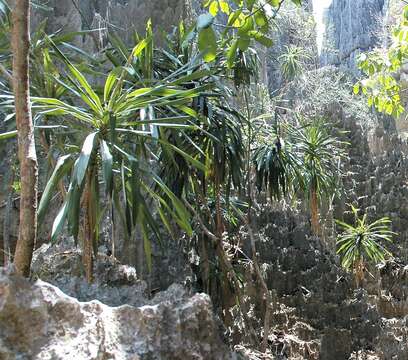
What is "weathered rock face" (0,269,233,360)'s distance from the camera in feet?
4.46

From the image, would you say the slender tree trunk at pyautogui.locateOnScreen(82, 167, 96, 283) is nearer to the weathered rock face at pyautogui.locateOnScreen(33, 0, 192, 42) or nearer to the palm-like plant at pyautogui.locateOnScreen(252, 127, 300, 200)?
the palm-like plant at pyautogui.locateOnScreen(252, 127, 300, 200)

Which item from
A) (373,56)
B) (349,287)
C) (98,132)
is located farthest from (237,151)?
(349,287)

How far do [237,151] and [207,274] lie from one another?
1.08 metres

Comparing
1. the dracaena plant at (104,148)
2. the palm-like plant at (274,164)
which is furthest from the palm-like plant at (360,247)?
the dracaena plant at (104,148)

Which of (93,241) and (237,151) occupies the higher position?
(237,151)

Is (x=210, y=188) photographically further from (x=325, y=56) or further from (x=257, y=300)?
(x=325, y=56)

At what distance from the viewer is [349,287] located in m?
5.54

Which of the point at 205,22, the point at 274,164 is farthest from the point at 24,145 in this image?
the point at 274,164

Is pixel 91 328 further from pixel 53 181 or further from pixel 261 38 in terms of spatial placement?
pixel 261 38

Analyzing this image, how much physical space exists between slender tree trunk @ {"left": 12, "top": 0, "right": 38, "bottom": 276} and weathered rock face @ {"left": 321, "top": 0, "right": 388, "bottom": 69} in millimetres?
16521

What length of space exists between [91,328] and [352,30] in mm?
18265

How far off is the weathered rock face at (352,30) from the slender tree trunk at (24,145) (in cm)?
1652

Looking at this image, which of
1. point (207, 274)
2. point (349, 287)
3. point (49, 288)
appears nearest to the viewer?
point (49, 288)

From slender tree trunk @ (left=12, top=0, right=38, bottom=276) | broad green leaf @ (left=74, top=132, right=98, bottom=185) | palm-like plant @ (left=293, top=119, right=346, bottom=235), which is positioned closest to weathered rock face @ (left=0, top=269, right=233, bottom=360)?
slender tree trunk @ (left=12, top=0, right=38, bottom=276)
